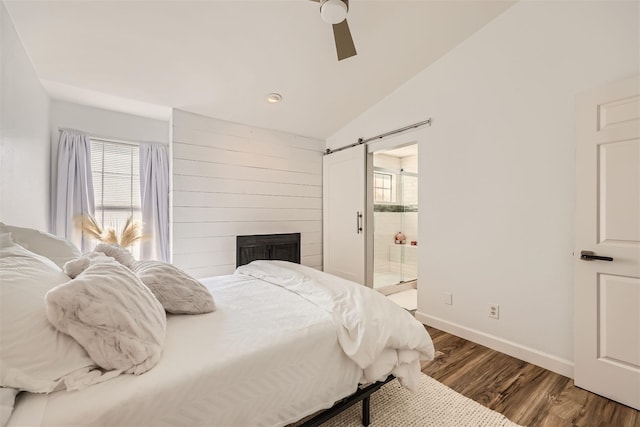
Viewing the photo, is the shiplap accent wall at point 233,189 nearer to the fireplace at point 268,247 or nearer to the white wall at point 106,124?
the fireplace at point 268,247

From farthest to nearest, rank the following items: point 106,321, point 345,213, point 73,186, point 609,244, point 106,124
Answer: point 345,213 < point 106,124 < point 73,186 < point 609,244 < point 106,321

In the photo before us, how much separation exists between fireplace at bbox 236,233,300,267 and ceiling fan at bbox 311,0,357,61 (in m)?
2.41

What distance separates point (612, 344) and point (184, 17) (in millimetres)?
3626

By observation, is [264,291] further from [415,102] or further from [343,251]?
[415,102]

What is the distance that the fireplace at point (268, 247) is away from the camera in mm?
3494

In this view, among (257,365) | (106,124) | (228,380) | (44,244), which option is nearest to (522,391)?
Answer: (257,365)

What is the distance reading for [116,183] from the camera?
11.0ft

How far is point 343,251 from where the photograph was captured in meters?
3.87

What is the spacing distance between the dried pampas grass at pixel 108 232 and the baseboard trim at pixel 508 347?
11.2 feet

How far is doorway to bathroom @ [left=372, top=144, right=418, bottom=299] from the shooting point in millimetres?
4281

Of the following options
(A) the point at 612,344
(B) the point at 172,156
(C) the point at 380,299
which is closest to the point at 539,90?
(A) the point at 612,344

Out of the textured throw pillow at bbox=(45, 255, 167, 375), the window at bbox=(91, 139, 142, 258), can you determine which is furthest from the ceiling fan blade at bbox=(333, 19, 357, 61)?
the window at bbox=(91, 139, 142, 258)

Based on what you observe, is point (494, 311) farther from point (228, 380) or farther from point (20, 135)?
point (20, 135)

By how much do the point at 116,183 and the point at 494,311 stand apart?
4.29 m
